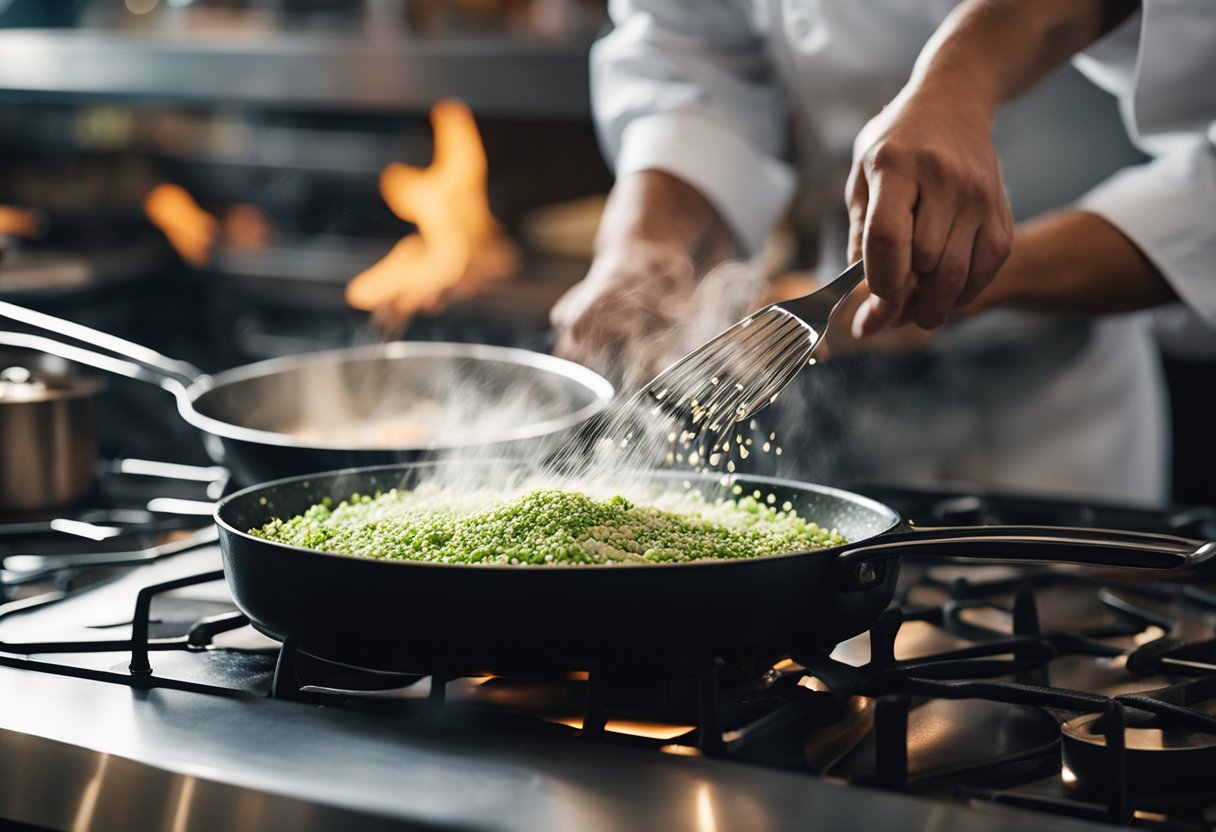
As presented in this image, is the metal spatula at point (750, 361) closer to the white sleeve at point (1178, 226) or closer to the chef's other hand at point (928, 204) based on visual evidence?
the chef's other hand at point (928, 204)

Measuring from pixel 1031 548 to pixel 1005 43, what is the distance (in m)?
0.49

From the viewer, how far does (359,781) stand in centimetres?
56

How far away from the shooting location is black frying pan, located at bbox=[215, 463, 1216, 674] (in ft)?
1.97

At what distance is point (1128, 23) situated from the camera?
1.07 m

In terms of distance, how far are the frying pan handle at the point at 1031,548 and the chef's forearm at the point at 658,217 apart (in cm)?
69

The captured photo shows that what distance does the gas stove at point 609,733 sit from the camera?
548 mm

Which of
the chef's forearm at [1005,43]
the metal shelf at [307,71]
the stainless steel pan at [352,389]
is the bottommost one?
the stainless steel pan at [352,389]

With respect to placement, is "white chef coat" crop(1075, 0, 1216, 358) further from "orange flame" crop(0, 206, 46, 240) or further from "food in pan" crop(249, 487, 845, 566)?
"orange flame" crop(0, 206, 46, 240)

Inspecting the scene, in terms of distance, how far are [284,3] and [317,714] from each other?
2.39 metres

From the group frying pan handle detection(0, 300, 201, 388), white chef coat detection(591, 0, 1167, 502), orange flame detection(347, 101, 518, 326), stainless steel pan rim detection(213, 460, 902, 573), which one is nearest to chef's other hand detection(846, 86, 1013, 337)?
stainless steel pan rim detection(213, 460, 902, 573)

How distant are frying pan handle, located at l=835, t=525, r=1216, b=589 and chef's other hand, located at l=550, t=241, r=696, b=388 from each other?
0.50 m

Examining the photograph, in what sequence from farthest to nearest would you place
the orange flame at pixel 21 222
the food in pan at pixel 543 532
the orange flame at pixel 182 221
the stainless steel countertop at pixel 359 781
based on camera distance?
the orange flame at pixel 182 221
the orange flame at pixel 21 222
the food in pan at pixel 543 532
the stainless steel countertop at pixel 359 781

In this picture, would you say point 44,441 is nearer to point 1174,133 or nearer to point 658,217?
point 658,217

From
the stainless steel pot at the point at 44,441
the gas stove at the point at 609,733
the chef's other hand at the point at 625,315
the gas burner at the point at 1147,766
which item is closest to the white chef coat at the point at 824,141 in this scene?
the chef's other hand at the point at 625,315
